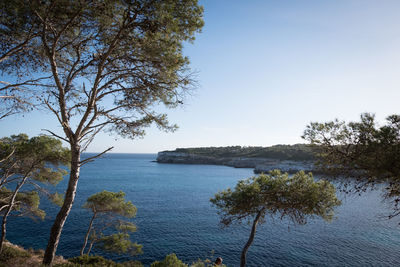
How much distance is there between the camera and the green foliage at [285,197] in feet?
34.7

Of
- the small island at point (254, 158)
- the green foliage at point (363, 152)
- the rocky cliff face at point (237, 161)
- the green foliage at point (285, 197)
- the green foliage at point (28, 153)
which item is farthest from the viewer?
the small island at point (254, 158)

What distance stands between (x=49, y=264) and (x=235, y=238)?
831 inches

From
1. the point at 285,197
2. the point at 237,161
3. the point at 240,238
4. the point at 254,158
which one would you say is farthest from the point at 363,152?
the point at 237,161

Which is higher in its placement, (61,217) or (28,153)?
(28,153)

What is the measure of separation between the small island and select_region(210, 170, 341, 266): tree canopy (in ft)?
179

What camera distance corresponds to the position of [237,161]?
110875 millimetres

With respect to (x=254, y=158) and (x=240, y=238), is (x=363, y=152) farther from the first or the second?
(x=254, y=158)

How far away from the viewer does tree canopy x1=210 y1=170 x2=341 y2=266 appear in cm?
1057

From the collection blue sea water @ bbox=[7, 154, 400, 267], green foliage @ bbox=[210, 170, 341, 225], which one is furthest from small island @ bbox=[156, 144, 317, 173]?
green foliage @ bbox=[210, 170, 341, 225]

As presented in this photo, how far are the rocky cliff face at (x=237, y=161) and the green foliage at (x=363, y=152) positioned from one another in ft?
222

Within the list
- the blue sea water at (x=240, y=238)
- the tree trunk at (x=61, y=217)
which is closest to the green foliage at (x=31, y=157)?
the tree trunk at (x=61, y=217)

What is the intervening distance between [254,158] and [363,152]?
10094cm

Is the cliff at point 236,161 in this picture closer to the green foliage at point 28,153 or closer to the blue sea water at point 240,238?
the blue sea water at point 240,238

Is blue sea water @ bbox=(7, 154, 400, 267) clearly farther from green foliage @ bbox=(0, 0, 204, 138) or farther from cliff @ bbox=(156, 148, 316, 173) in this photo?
cliff @ bbox=(156, 148, 316, 173)
